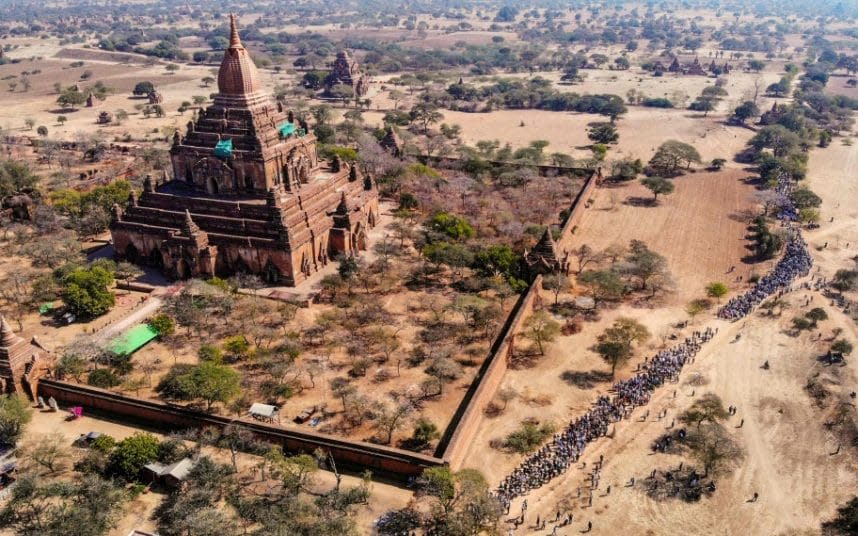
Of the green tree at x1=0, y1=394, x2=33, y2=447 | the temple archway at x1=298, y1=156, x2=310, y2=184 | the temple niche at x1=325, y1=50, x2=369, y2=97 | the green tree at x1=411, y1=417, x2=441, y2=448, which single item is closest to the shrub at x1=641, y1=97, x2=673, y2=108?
the temple niche at x1=325, y1=50, x2=369, y2=97

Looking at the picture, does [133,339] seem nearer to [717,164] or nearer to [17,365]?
[17,365]

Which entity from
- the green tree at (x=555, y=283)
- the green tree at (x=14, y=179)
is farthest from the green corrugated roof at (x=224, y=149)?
the green tree at (x=14, y=179)

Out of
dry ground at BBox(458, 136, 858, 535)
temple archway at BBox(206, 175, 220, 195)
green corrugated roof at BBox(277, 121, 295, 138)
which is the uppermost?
green corrugated roof at BBox(277, 121, 295, 138)

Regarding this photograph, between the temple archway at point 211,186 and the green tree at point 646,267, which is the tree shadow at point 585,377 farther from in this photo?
the temple archway at point 211,186

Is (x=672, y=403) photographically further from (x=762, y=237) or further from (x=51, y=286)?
(x=51, y=286)

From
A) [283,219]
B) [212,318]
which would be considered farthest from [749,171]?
[212,318]

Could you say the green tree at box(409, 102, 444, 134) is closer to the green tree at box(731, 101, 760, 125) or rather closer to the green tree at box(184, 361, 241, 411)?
the green tree at box(731, 101, 760, 125)
